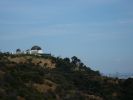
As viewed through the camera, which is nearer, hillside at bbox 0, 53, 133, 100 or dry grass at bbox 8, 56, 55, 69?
hillside at bbox 0, 53, 133, 100

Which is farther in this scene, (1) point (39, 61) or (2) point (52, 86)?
(1) point (39, 61)

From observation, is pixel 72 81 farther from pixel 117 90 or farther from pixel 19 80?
pixel 19 80

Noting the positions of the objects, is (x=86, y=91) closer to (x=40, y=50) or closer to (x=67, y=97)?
(x=67, y=97)

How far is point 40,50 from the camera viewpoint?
4181 inches

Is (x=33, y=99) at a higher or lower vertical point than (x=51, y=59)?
lower

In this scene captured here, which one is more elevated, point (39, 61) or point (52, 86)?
point (39, 61)

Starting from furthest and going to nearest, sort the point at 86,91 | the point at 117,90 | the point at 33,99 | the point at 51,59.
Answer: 1. the point at 51,59
2. the point at 117,90
3. the point at 86,91
4. the point at 33,99

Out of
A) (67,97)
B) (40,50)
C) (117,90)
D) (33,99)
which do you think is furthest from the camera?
(40,50)

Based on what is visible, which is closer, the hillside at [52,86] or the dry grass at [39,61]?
the hillside at [52,86]

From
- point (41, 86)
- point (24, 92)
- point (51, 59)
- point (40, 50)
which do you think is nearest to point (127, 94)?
point (41, 86)

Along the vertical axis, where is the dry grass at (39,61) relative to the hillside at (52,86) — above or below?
above

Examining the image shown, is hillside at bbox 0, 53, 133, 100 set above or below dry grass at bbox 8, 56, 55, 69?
below

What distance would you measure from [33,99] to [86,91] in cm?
1690

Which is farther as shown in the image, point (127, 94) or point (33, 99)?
point (127, 94)
